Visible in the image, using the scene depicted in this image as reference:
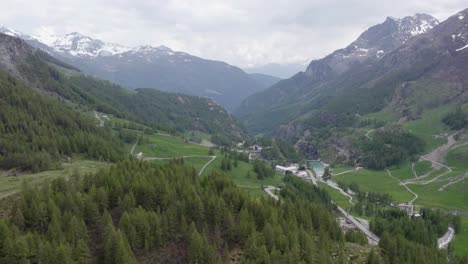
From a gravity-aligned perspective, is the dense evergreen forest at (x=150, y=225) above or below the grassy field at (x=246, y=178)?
above

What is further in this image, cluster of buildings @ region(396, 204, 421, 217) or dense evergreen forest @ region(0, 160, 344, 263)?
cluster of buildings @ region(396, 204, 421, 217)

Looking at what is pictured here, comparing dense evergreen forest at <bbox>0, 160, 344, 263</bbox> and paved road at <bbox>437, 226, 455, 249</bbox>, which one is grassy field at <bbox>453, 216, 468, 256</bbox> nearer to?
paved road at <bbox>437, 226, 455, 249</bbox>

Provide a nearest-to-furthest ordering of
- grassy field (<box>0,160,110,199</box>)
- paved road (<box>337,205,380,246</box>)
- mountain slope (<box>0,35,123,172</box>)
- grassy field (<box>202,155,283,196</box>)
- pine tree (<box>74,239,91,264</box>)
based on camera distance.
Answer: pine tree (<box>74,239,91,264</box>) < grassy field (<box>0,160,110,199</box>) < mountain slope (<box>0,35,123,172</box>) < paved road (<box>337,205,380,246</box>) < grassy field (<box>202,155,283,196</box>)

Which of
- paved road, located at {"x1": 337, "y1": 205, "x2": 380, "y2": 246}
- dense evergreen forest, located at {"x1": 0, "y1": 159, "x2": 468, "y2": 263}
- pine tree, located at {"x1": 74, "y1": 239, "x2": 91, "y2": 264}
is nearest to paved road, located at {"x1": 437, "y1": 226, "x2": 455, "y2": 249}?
paved road, located at {"x1": 337, "y1": 205, "x2": 380, "y2": 246}

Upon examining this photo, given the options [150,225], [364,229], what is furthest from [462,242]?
[150,225]

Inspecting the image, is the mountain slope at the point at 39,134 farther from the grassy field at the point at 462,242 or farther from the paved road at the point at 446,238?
the grassy field at the point at 462,242

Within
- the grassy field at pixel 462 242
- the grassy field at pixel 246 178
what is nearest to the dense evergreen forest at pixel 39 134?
the grassy field at pixel 246 178

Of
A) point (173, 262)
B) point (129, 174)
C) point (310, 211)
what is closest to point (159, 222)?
point (173, 262)
